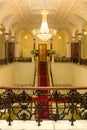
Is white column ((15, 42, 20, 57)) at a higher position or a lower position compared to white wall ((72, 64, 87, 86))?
higher

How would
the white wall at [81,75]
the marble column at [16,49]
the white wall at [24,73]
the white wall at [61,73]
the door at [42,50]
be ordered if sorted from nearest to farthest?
the white wall at [81,75], the white wall at [61,73], the white wall at [24,73], the marble column at [16,49], the door at [42,50]

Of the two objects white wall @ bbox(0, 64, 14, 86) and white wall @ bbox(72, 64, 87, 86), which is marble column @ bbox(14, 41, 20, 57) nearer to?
white wall @ bbox(0, 64, 14, 86)

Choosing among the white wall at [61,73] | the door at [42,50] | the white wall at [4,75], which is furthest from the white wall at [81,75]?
the door at [42,50]

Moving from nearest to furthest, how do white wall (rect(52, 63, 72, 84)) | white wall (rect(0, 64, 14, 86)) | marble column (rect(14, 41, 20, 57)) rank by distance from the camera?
white wall (rect(0, 64, 14, 86)), white wall (rect(52, 63, 72, 84)), marble column (rect(14, 41, 20, 57))

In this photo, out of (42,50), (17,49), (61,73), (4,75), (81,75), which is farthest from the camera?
(42,50)

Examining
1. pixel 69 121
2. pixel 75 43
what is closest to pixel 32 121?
pixel 69 121

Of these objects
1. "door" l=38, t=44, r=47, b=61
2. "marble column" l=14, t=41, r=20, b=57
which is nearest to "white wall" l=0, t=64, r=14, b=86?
"marble column" l=14, t=41, r=20, b=57

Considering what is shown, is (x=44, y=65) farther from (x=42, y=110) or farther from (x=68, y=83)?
(x=42, y=110)

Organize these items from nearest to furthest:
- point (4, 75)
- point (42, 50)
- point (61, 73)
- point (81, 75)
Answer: point (4, 75)
point (81, 75)
point (61, 73)
point (42, 50)

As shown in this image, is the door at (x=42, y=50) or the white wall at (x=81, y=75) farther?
the door at (x=42, y=50)

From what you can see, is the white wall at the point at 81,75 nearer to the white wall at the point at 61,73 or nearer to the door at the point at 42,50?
the white wall at the point at 61,73

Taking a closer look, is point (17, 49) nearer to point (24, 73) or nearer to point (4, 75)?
point (24, 73)

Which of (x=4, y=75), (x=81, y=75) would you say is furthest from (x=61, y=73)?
(x=4, y=75)

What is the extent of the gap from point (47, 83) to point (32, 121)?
1216 centimetres
